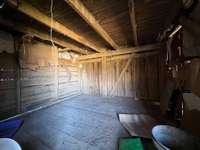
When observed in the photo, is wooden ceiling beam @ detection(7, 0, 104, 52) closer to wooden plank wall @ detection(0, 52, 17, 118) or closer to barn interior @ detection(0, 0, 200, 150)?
barn interior @ detection(0, 0, 200, 150)

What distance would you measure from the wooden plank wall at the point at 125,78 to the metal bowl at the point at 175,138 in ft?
9.92

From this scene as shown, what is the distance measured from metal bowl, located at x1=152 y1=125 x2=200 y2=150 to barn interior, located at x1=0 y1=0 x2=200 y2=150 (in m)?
0.05

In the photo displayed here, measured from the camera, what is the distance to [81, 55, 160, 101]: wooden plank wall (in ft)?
13.7

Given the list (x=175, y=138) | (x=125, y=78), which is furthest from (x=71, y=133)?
(x=125, y=78)

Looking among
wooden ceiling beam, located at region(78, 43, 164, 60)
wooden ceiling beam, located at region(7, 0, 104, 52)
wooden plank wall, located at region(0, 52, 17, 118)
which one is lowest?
wooden plank wall, located at region(0, 52, 17, 118)

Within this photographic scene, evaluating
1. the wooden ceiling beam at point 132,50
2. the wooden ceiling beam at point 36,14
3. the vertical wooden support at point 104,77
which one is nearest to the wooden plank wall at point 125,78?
the vertical wooden support at point 104,77

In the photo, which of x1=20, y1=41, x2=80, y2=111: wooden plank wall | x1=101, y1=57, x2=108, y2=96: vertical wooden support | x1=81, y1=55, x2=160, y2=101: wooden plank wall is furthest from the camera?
x1=101, y1=57, x2=108, y2=96: vertical wooden support

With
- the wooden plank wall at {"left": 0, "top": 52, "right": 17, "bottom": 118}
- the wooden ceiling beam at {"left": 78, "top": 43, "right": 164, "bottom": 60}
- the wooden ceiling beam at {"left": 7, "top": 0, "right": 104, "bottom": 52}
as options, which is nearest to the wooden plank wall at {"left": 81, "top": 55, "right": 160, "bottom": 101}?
the wooden ceiling beam at {"left": 78, "top": 43, "right": 164, "bottom": 60}

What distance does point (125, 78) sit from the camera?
4699 mm

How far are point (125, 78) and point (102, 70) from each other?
1215 mm

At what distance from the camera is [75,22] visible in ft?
7.84

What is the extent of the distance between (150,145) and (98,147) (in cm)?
83

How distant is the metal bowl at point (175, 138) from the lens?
1226 mm

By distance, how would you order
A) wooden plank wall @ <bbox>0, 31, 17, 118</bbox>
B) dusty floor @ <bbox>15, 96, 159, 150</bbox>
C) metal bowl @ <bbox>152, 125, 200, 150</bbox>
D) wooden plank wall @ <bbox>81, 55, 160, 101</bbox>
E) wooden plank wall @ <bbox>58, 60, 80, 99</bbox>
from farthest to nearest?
wooden plank wall @ <bbox>58, 60, 80, 99</bbox> < wooden plank wall @ <bbox>81, 55, 160, 101</bbox> < wooden plank wall @ <bbox>0, 31, 17, 118</bbox> < dusty floor @ <bbox>15, 96, 159, 150</bbox> < metal bowl @ <bbox>152, 125, 200, 150</bbox>
